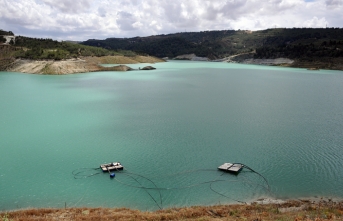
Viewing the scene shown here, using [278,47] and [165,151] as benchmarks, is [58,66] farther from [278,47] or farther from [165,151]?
[278,47]

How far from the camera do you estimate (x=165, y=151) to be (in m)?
17.2

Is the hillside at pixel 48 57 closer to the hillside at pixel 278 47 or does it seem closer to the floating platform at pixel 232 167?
the hillside at pixel 278 47

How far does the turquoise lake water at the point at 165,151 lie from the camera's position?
12.6m

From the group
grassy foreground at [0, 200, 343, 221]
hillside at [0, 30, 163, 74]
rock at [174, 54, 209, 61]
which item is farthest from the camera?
rock at [174, 54, 209, 61]

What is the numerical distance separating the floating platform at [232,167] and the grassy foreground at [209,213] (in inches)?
117

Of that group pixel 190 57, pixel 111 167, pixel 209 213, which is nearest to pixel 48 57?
pixel 111 167

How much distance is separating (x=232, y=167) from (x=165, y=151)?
14.5ft

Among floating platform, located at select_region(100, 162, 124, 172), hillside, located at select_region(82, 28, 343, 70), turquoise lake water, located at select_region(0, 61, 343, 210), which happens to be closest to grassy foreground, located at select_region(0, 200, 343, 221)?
turquoise lake water, located at select_region(0, 61, 343, 210)

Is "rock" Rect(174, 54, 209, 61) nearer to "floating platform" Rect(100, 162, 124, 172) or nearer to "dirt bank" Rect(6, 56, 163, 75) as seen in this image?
"dirt bank" Rect(6, 56, 163, 75)

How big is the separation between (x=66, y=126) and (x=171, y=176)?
39.9 feet

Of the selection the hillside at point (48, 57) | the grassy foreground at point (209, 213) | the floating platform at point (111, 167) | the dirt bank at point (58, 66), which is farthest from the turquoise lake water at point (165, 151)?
the hillside at point (48, 57)

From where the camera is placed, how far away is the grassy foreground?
9.71 meters

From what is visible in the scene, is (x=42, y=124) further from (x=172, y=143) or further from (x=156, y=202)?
(x=156, y=202)

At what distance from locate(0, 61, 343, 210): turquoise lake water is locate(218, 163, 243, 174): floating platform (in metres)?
0.32
